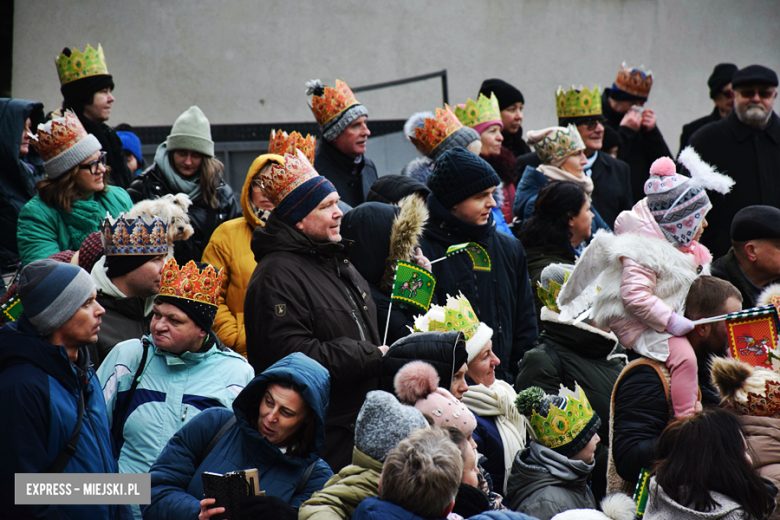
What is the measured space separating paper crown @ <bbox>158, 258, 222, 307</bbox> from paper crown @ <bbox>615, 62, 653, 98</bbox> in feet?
20.3

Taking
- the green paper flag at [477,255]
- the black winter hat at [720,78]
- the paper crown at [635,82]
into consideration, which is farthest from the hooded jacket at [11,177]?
the black winter hat at [720,78]

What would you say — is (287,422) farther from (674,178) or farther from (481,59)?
(481,59)

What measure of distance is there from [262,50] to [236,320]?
17.6ft

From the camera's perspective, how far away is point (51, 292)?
10.8 feet

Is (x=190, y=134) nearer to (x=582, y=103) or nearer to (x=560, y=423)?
(x=560, y=423)

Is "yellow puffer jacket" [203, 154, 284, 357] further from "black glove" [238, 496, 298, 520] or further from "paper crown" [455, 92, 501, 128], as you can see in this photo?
"paper crown" [455, 92, 501, 128]

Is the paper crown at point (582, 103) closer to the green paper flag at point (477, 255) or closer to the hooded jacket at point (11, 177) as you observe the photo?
the green paper flag at point (477, 255)

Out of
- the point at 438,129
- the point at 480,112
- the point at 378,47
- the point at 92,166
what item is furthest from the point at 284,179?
the point at 378,47

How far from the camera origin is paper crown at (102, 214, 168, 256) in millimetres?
4371

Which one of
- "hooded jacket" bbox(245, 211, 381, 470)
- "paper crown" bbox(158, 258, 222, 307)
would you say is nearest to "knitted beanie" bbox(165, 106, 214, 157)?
"hooded jacket" bbox(245, 211, 381, 470)

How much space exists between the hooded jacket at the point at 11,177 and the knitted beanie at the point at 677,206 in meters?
4.28

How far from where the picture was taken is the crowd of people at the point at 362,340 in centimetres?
296

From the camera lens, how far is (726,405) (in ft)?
11.4

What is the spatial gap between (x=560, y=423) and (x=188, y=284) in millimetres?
1841
